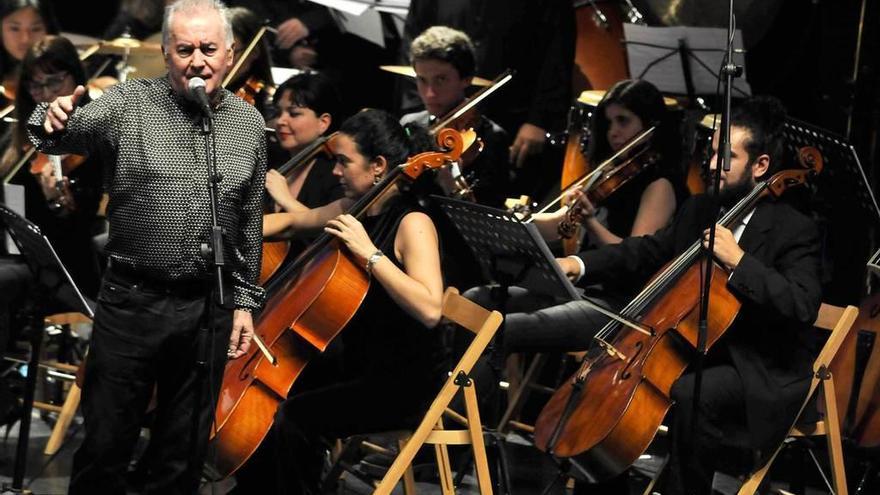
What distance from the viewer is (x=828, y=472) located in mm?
4992

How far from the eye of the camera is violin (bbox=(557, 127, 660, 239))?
186 inches

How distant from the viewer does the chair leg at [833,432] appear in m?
3.96

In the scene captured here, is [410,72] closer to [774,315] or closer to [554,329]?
[554,329]

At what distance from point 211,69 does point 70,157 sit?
1972 millimetres

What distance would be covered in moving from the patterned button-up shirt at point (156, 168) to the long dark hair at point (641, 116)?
1940mm

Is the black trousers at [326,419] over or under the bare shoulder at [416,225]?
under

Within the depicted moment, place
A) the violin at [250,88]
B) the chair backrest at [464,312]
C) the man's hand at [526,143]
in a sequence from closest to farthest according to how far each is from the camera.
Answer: the chair backrest at [464,312], the violin at [250,88], the man's hand at [526,143]

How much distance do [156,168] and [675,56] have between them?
275 cm

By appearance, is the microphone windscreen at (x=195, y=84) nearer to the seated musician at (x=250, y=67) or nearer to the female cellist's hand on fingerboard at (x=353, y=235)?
the female cellist's hand on fingerboard at (x=353, y=235)

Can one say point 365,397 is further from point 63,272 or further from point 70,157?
point 70,157

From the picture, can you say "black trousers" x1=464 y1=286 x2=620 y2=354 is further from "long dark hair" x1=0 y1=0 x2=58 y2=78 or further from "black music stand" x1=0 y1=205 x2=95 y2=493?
"long dark hair" x1=0 y1=0 x2=58 y2=78

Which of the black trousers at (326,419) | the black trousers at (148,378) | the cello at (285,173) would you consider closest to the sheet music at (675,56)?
the cello at (285,173)

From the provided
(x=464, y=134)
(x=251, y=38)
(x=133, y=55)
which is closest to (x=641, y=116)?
(x=464, y=134)

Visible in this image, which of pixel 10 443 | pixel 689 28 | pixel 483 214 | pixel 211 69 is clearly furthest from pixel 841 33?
pixel 10 443
